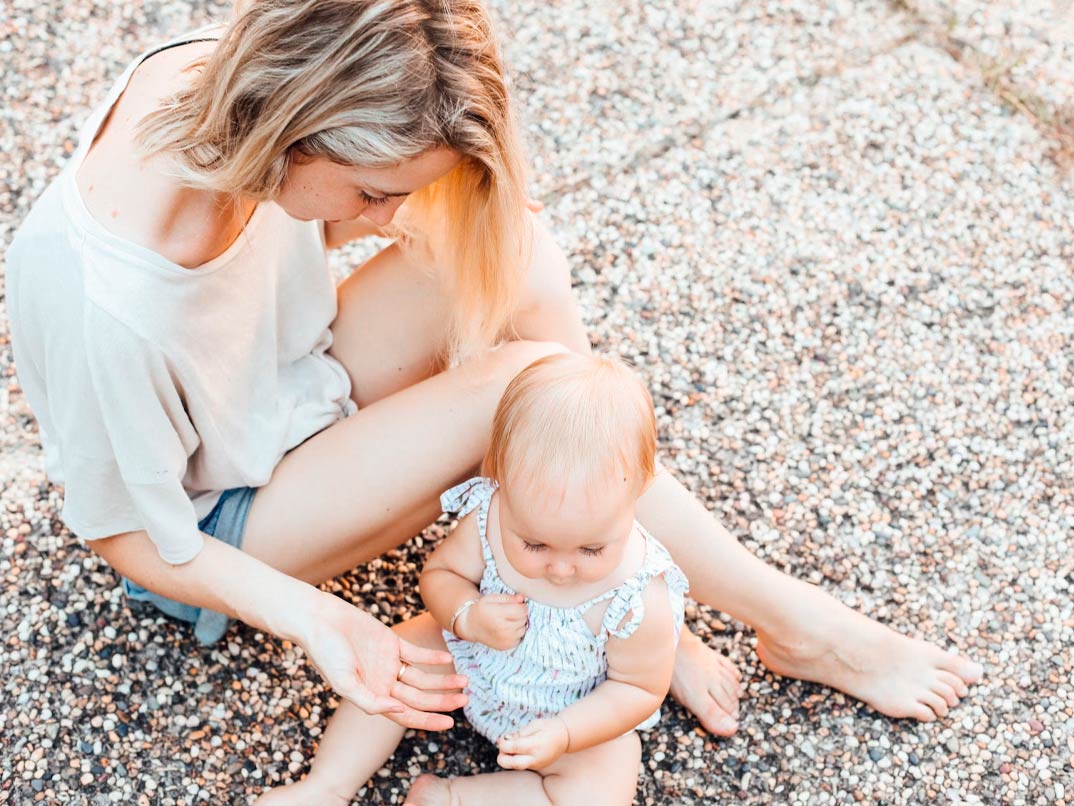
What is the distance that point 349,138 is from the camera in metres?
1.78

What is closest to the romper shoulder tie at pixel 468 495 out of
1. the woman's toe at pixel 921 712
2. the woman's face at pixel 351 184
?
the woman's face at pixel 351 184

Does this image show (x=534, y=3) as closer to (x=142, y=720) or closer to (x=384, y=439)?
(x=384, y=439)

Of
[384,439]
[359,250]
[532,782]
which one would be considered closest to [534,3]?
[359,250]

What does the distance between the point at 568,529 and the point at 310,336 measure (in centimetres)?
79

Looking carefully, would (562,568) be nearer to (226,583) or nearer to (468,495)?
(468,495)

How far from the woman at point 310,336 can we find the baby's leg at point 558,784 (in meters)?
0.24

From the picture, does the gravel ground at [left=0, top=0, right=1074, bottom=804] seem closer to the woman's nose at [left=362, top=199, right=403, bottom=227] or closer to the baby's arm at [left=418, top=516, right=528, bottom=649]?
the baby's arm at [left=418, top=516, right=528, bottom=649]

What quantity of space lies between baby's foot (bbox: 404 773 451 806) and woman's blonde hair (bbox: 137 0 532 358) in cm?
123

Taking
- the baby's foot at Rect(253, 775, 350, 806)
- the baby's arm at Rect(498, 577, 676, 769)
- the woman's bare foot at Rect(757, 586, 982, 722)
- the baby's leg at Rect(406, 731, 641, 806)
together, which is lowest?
the woman's bare foot at Rect(757, 586, 982, 722)

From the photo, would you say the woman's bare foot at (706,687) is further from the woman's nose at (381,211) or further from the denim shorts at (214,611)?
the woman's nose at (381,211)

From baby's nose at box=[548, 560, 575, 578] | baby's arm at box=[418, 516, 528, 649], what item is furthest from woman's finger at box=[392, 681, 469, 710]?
baby's nose at box=[548, 560, 575, 578]

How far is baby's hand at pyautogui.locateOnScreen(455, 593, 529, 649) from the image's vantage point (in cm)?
218

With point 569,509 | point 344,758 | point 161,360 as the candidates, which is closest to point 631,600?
point 569,509

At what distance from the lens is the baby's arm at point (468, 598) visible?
218 centimetres
